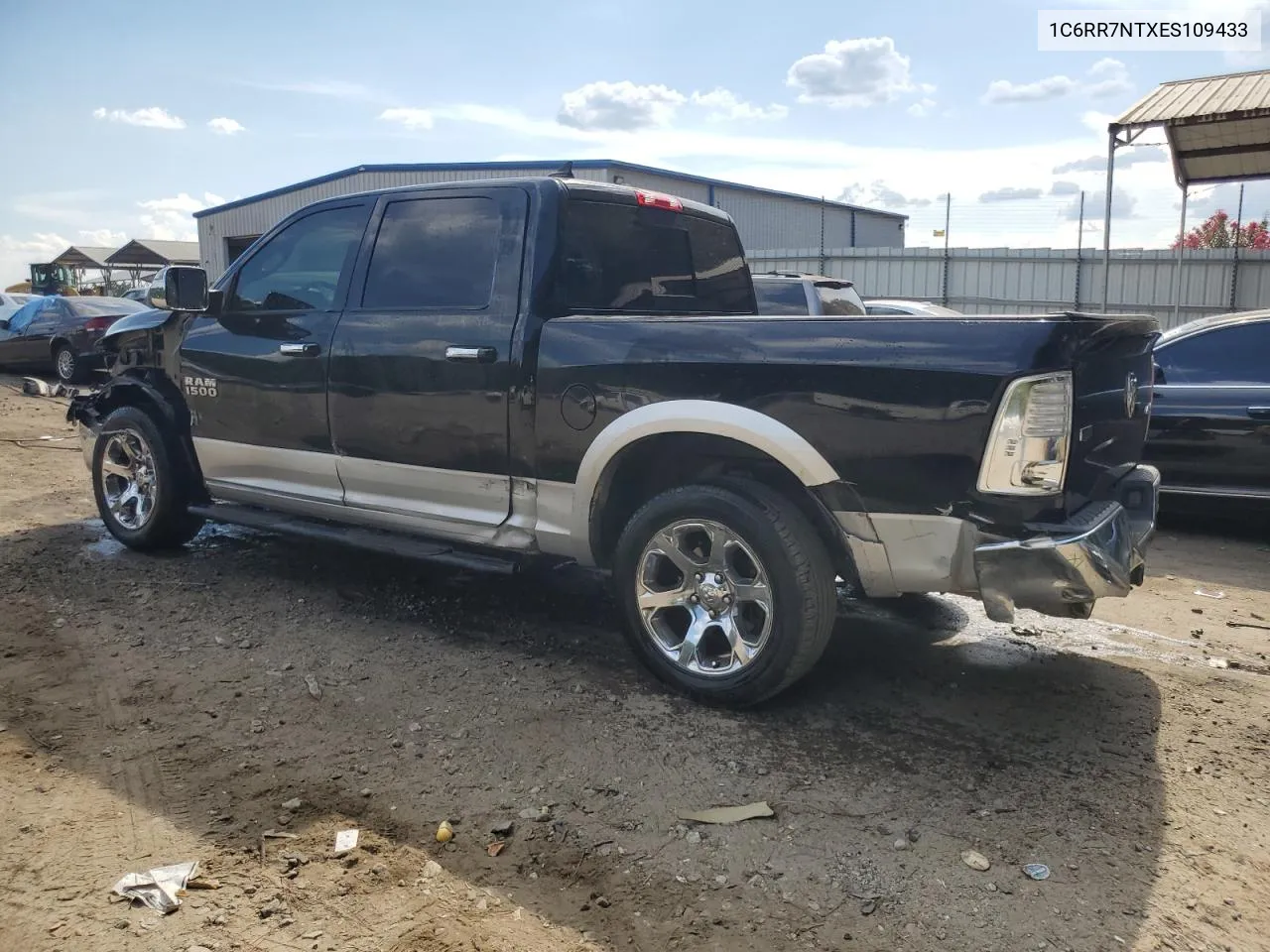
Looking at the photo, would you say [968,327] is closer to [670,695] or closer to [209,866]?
[670,695]

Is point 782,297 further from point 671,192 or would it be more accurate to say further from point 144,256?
point 144,256

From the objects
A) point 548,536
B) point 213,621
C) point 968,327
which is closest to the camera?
point 968,327

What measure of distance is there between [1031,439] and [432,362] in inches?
100

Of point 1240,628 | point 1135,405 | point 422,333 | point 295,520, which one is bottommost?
point 1240,628

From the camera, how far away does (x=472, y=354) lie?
174 inches

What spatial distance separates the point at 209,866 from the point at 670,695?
1.80 m

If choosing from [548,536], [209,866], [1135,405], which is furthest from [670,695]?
[1135,405]

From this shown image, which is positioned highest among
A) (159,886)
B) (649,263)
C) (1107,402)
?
(649,263)

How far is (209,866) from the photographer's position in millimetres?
2904

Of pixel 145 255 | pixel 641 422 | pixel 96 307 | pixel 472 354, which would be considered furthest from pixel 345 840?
pixel 145 255

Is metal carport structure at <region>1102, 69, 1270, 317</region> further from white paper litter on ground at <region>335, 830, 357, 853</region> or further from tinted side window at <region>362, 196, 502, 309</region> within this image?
white paper litter on ground at <region>335, 830, 357, 853</region>

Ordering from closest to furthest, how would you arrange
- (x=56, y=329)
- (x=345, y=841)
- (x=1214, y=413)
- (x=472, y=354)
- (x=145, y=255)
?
(x=345, y=841) → (x=472, y=354) → (x=1214, y=413) → (x=56, y=329) → (x=145, y=255)

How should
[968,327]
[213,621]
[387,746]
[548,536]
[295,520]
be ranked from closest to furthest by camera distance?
[968,327], [387,746], [548,536], [213,621], [295,520]

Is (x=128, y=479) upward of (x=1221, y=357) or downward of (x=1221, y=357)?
downward
